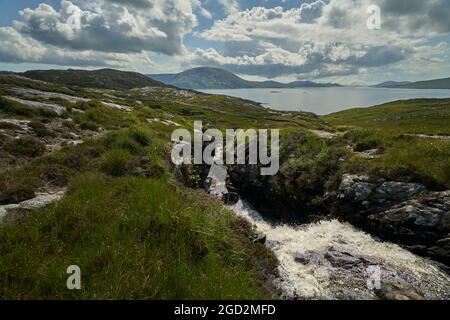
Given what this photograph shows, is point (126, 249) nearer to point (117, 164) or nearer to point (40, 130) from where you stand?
point (117, 164)

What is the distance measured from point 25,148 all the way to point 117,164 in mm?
5716

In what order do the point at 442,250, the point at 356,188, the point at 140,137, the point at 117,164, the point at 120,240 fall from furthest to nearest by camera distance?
the point at 356,188 < the point at 140,137 < the point at 442,250 < the point at 117,164 < the point at 120,240

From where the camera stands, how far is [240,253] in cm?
752

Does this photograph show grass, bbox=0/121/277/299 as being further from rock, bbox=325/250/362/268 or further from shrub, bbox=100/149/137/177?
rock, bbox=325/250/362/268

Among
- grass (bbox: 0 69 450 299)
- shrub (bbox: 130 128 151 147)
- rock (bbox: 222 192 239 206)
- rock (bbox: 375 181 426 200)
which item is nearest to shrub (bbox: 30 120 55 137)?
grass (bbox: 0 69 450 299)

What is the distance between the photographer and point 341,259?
12.6 meters

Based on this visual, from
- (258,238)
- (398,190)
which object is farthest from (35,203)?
(398,190)

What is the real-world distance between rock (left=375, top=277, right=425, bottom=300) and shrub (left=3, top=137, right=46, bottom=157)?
1581 centimetres

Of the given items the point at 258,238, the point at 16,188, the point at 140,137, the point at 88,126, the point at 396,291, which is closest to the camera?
the point at 16,188

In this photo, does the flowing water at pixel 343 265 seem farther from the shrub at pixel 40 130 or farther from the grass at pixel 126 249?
the shrub at pixel 40 130

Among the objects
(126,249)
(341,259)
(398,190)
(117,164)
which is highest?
(117,164)
